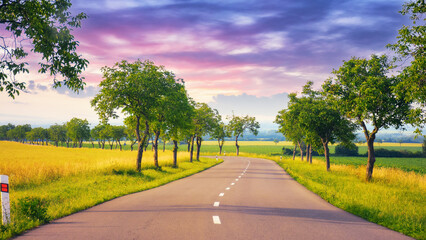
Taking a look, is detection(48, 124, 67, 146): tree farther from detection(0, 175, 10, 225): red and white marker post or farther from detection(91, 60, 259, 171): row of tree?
detection(0, 175, 10, 225): red and white marker post

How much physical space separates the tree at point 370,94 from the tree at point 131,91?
12.6 meters

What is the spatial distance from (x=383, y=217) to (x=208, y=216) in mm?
4840

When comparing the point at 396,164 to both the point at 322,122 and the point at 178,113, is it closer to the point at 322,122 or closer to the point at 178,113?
the point at 322,122

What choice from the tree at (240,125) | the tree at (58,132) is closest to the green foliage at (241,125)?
the tree at (240,125)

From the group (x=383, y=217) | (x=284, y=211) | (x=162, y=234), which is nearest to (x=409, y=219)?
(x=383, y=217)

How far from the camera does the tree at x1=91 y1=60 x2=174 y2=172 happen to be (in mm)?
21891

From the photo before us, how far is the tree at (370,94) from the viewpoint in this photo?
1717cm

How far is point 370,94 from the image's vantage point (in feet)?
54.9

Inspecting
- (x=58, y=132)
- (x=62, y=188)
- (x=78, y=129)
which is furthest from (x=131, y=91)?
(x=58, y=132)

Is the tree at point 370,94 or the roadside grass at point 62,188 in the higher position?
the tree at point 370,94

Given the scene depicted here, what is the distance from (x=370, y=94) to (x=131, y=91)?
15582 mm

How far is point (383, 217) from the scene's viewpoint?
8359mm

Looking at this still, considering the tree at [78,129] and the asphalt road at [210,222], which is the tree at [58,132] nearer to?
the tree at [78,129]

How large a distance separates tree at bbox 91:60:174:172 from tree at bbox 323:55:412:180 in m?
12.6
